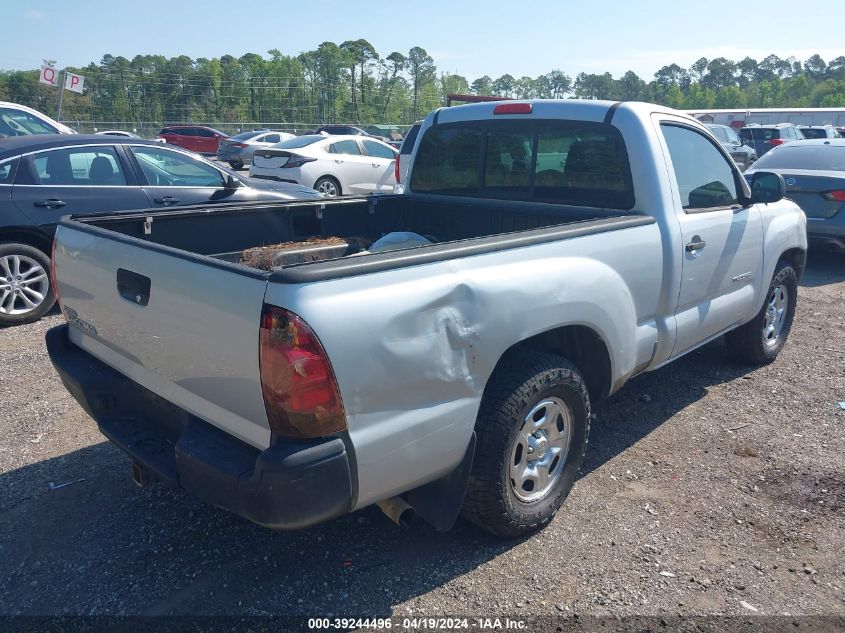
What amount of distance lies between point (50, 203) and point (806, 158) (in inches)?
375

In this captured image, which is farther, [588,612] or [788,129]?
[788,129]

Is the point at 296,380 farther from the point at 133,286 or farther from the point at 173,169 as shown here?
the point at 173,169

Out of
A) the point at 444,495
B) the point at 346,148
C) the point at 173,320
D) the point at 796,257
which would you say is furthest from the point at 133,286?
the point at 346,148

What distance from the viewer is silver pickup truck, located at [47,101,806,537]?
2.27 m

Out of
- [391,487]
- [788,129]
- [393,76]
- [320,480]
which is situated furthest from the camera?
[393,76]

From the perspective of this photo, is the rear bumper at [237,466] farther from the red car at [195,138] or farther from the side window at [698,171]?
the red car at [195,138]

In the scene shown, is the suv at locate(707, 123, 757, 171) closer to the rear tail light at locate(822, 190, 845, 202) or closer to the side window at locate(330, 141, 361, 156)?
the side window at locate(330, 141, 361, 156)

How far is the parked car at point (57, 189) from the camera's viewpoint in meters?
6.29

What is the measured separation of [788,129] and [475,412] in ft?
94.6

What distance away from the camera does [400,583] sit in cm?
293

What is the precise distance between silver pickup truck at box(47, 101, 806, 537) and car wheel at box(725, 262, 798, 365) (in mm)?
444

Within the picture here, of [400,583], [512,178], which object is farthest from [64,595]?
[512,178]

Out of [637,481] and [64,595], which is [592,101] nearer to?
[637,481]

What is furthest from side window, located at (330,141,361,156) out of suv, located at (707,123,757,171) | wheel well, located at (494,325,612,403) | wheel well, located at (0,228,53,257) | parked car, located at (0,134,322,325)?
wheel well, located at (494,325,612,403)
